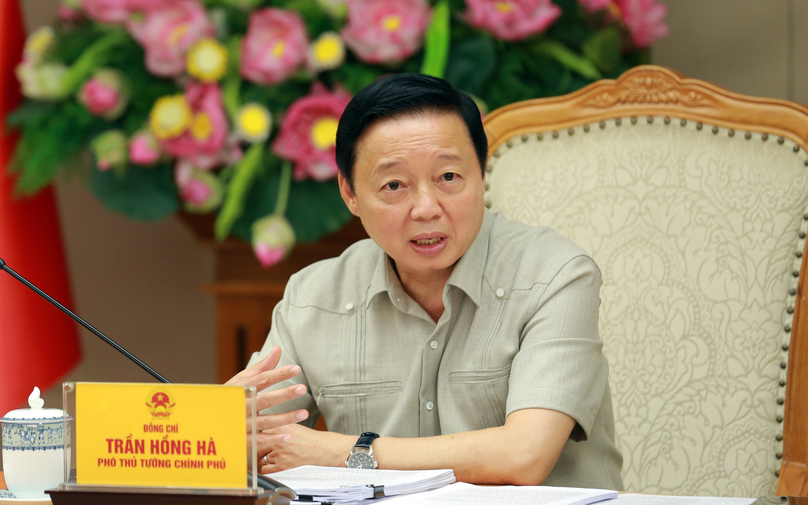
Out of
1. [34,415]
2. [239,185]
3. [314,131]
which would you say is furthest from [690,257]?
[34,415]

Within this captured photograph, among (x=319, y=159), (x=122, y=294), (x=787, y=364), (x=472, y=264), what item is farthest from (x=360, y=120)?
(x=122, y=294)

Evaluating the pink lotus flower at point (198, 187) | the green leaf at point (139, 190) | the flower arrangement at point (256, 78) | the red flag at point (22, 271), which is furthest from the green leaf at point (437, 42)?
the red flag at point (22, 271)

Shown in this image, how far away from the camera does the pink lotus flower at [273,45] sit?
65.9 inches

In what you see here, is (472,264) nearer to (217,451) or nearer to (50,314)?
(217,451)

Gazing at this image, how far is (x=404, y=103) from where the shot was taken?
1.22 metres

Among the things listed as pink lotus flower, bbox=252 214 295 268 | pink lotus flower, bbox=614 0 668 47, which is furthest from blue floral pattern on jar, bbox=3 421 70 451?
pink lotus flower, bbox=614 0 668 47

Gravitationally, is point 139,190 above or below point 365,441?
above

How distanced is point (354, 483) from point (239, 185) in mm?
1013

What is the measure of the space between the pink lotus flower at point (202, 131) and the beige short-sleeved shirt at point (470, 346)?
1.57ft

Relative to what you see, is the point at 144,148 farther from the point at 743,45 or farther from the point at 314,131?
the point at 743,45

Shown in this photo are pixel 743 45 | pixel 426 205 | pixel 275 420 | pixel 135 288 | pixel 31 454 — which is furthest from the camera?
pixel 135 288

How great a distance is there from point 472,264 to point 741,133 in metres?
0.51

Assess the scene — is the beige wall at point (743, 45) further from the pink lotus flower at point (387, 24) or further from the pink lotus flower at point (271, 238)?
the pink lotus flower at point (271, 238)

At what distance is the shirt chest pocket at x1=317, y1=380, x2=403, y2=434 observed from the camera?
129cm
